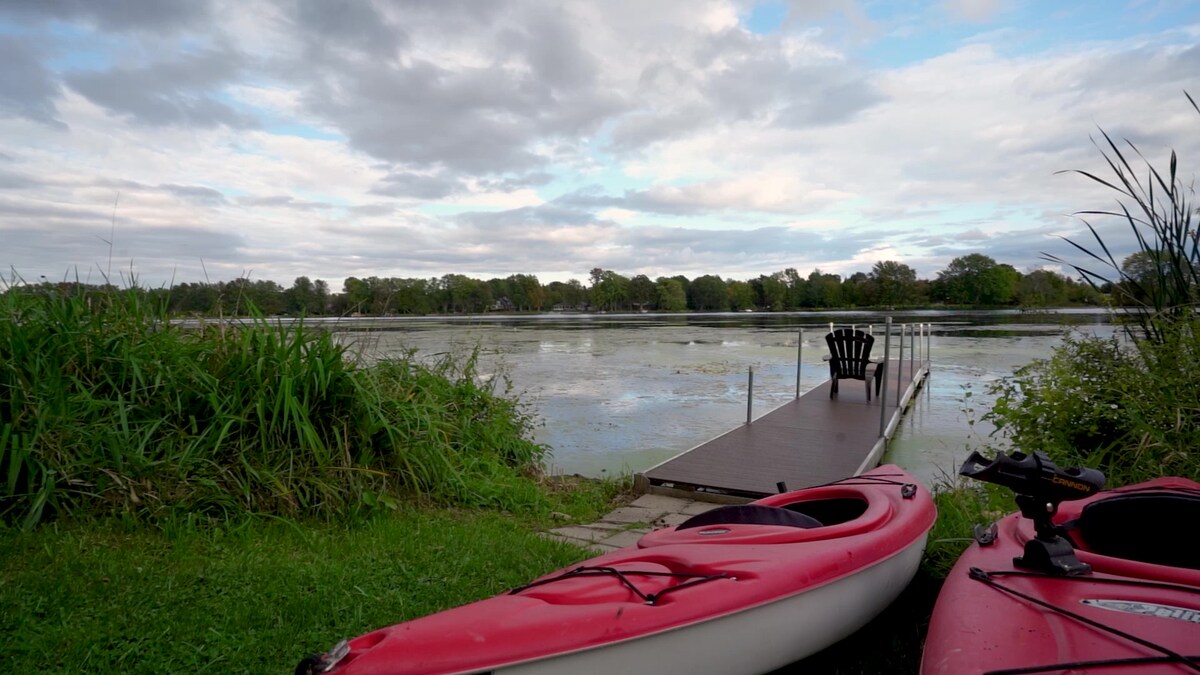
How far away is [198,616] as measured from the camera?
8.91 feet

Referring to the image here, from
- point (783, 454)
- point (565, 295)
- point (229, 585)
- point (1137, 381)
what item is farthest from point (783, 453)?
point (565, 295)

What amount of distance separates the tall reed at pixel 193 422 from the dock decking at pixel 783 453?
4.30ft

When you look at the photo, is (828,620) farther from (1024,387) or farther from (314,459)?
(314,459)

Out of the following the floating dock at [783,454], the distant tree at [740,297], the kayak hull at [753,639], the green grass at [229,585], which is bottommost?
the floating dock at [783,454]

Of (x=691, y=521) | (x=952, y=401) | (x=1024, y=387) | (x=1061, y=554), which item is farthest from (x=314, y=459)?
(x=952, y=401)

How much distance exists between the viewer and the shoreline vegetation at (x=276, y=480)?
2.71 metres

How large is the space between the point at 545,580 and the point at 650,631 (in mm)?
424

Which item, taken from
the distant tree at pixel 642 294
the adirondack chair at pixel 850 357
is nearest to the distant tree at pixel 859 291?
the distant tree at pixel 642 294

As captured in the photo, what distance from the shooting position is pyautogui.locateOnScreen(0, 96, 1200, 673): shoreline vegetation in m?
2.71

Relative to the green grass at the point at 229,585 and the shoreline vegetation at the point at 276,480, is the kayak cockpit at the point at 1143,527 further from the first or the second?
the green grass at the point at 229,585

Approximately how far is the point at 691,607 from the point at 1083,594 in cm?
105

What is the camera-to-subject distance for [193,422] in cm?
405

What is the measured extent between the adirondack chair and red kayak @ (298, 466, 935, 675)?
7394mm

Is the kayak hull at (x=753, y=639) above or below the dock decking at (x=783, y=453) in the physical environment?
above
